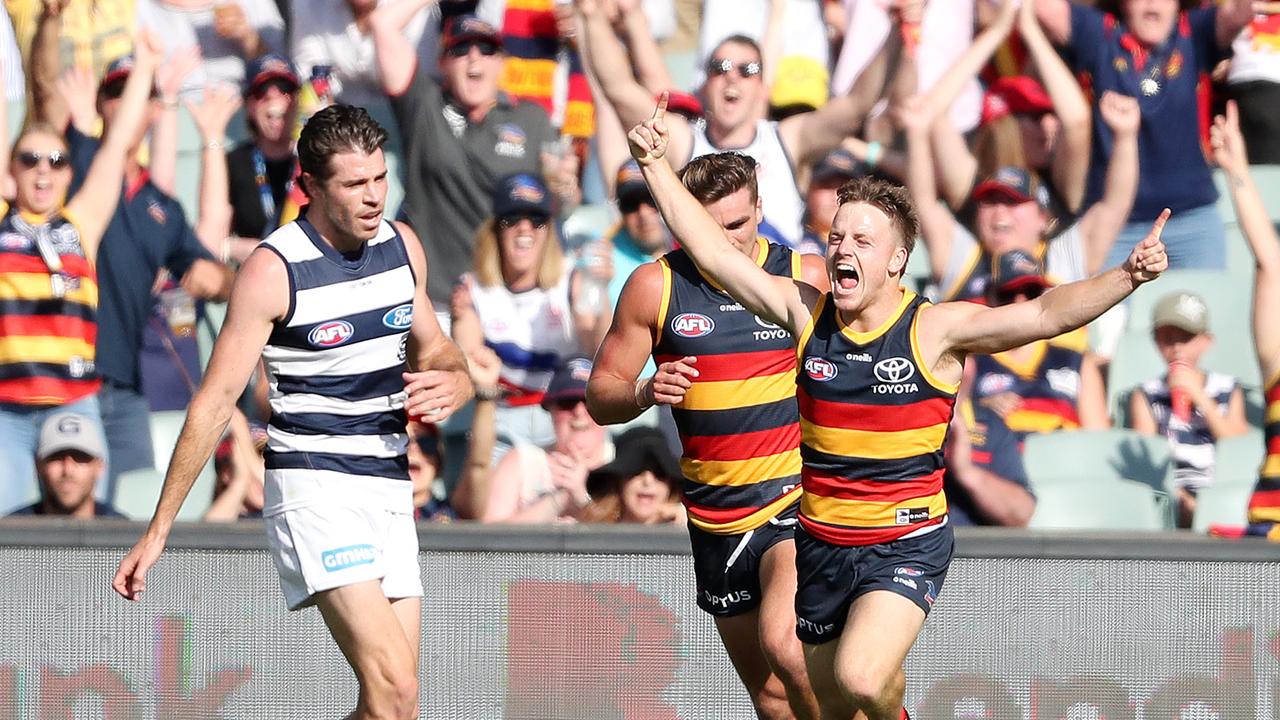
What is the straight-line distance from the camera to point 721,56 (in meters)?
8.54

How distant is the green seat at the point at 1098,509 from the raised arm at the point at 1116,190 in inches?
57.6

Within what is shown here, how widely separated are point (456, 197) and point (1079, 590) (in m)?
3.75

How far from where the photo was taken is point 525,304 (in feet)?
26.8

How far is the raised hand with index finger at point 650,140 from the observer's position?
17.0 feet

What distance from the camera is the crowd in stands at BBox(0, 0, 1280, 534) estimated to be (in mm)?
7672

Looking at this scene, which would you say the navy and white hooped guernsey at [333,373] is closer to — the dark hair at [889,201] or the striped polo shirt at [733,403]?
the striped polo shirt at [733,403]

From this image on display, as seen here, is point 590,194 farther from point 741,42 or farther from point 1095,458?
point 1095,458

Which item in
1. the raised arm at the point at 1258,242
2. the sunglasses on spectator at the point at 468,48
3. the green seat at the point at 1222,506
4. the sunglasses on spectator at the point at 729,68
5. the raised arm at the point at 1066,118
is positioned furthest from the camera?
the raised arm at the point at 1066,118

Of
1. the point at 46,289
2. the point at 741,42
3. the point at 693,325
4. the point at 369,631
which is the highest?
the point at 741,42

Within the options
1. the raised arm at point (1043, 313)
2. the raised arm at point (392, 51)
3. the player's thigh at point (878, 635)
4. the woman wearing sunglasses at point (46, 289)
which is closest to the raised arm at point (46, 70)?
the woman wearing sunglasses at point (46, 289)

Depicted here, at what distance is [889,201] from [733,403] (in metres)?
0.92

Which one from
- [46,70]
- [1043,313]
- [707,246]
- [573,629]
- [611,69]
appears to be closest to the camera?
[1043,313]

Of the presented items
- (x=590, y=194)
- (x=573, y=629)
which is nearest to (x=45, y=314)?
(x=590, y=194)

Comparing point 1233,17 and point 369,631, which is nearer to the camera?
point 369,631
